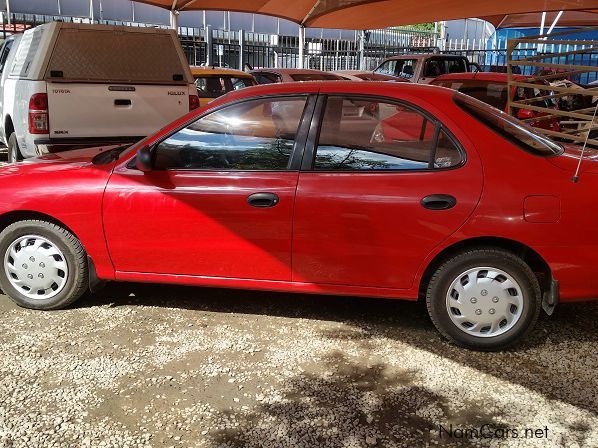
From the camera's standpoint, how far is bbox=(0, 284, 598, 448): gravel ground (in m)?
2.88

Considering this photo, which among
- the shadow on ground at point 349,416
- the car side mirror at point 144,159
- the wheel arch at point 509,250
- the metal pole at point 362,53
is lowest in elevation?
the shadow on ground at point 349,416

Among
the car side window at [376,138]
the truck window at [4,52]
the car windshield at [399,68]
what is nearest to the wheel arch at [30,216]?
the car side window at [376,138]

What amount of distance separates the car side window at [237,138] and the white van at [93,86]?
10.3 feet

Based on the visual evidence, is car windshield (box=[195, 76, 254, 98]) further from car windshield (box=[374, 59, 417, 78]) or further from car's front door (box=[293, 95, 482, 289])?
car's front door (box=[293, 95, 482, 289])

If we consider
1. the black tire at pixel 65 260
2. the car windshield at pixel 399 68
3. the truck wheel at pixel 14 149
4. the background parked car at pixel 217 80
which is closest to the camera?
the black tire at pixel 65 260

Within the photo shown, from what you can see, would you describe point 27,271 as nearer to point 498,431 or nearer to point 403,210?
point 403,210

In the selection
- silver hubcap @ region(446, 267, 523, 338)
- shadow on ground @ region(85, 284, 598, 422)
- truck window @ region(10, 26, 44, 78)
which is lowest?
shadow on ground @ region(85, 284, 598, 422)

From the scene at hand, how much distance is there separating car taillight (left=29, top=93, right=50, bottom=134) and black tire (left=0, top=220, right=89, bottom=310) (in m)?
2.61

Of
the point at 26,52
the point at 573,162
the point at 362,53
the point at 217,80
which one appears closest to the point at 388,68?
the point at 217,80

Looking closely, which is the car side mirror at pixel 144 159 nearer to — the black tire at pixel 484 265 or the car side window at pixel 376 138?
the car side window at pixel 376 138

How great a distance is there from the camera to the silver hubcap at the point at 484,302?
3549 mm

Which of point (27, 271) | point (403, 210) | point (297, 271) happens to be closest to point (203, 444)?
point (297, 271)

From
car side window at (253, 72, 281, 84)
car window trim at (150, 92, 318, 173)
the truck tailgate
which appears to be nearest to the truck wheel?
the truck tailgate

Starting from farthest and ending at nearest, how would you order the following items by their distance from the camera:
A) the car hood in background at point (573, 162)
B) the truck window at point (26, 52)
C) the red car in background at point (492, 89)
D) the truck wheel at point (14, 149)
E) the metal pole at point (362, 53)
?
1. the metal pole at point (362, 53)
2. the red car in background at point (492, 89)
3. the truck wheel at point (14, 149)
4. the truck window at point (26, 52)
5. the car hood in background at point (573, 162)
